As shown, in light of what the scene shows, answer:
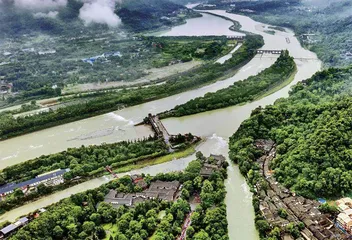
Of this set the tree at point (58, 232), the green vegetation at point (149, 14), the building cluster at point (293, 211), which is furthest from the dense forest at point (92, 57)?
the building cluster at point (293, 211)

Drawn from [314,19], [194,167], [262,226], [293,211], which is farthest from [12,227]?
[314,19]

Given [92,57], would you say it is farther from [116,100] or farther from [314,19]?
[314,19]

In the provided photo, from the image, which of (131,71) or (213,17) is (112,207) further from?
(213,17)

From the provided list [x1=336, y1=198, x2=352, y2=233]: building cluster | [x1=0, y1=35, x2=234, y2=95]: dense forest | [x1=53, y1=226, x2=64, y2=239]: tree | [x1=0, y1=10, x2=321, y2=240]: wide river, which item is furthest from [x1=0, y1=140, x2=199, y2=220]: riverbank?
[x1=0, y1=35, x2=234, y2=95]: dense forest

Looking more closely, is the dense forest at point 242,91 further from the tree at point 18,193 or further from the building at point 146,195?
the tree at point 18,193

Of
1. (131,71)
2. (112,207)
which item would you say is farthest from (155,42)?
(112,207)

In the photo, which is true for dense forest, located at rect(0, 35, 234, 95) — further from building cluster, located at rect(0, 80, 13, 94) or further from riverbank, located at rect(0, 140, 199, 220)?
riverbank, located at rect(0, 140, 199, 220)
